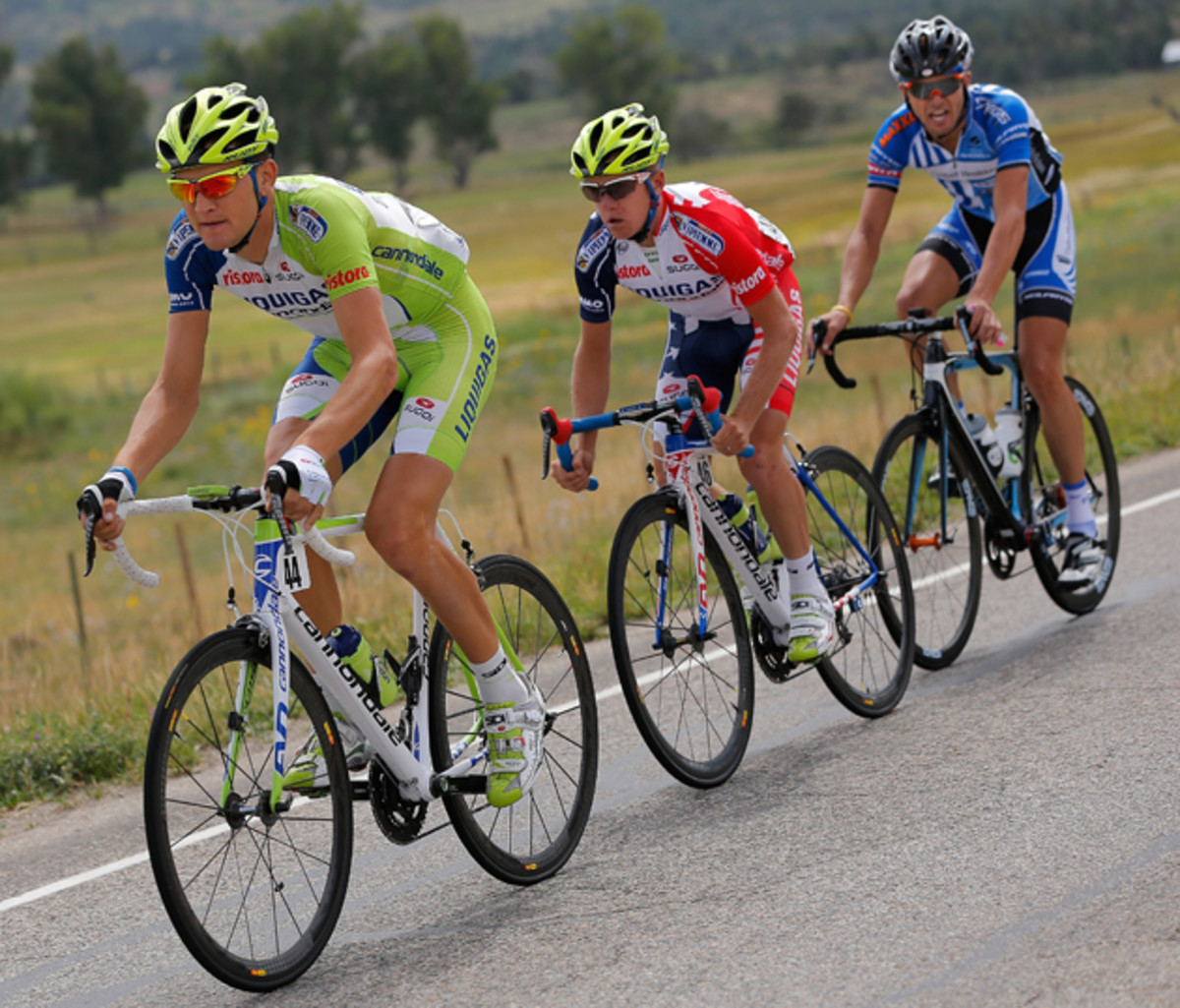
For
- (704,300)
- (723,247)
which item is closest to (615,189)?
(723,247)

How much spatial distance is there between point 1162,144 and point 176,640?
85.4 meters

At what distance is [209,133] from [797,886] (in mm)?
2667

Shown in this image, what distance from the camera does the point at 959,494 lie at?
6797 mm

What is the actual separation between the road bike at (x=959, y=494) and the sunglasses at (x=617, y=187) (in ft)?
4.60

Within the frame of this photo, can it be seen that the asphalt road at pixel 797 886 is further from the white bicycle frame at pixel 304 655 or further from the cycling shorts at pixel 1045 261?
the cycling shorts at pixel 1045 261

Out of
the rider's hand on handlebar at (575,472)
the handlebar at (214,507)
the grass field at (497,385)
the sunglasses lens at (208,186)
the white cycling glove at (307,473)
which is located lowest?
the grass field at (497,385)

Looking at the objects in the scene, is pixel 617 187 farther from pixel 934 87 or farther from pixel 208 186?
pixel 934 87

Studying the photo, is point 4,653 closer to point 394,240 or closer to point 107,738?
point 107,738

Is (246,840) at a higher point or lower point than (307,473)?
lower

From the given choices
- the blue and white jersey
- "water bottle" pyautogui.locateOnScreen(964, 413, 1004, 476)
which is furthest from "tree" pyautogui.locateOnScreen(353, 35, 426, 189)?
"water bottle" pyautogui.locateOnScreen(964, 413, 1004, 476)

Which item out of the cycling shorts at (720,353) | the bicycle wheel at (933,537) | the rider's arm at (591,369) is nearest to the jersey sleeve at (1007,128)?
the bicycle wheel at (933,537)

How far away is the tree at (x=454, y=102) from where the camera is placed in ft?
494

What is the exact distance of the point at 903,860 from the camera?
14.9ft

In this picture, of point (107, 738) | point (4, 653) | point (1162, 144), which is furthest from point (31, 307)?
point (107, 738)
